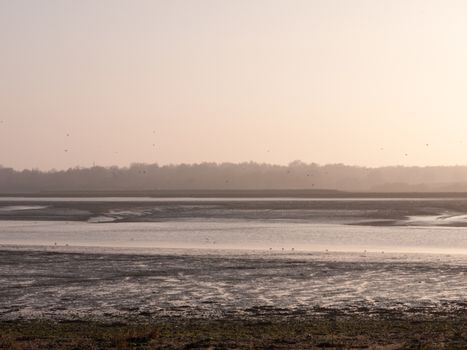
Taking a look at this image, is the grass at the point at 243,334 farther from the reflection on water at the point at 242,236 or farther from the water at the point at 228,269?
the reflection on water at the point at 242,236

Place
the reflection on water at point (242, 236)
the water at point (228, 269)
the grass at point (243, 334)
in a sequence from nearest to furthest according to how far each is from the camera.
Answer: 1. the grass at point (243, 334)
2. the water at point (228, 269)
3. the reflection on water at point (242, 236)

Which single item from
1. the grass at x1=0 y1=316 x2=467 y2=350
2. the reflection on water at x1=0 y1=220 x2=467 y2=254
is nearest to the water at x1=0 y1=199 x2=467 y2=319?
the reflection on water at x1=0 y1=220 x2=467 y2=254

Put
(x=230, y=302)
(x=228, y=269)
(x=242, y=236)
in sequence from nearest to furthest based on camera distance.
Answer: (x=230, y=302) < (x=228, y=269) < (x=242, y=236)

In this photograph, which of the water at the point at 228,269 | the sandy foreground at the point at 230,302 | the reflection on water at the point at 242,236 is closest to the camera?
the sandy foreground at the point at 230,302

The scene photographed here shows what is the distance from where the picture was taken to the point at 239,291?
27.4 metres

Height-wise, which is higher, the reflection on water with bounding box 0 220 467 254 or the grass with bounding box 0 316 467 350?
the reflection on water with bounding box 0 220 467 254

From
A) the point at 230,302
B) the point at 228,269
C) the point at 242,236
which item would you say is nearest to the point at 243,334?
the point at 230,302

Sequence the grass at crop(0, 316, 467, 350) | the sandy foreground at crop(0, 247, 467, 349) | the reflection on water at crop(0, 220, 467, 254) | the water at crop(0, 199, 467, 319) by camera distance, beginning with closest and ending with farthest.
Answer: the grass at crop(0, 316, 467, 350) < the sandy foreground at crop(0, 247, 467, 349) < the water at crop(0, 199, 467, 319) < the reflection on water at crop(0, 220, 467, 254)

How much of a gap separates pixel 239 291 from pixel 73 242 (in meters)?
21.6

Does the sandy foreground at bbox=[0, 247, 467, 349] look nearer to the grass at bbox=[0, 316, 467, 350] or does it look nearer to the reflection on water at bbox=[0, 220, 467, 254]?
the grass at bbox=[0, 316, 467, 350]

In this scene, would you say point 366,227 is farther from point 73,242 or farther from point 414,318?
point 414,318

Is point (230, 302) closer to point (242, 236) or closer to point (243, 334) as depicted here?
point (243, 334)

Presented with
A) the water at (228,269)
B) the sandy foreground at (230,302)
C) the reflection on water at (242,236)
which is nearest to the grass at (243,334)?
the sandy foreground at (230,302)

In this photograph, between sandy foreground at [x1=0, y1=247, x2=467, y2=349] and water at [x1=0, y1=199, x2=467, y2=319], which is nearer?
sandy foreground at [x1=0, y1=247, x2=467, y2=349]
